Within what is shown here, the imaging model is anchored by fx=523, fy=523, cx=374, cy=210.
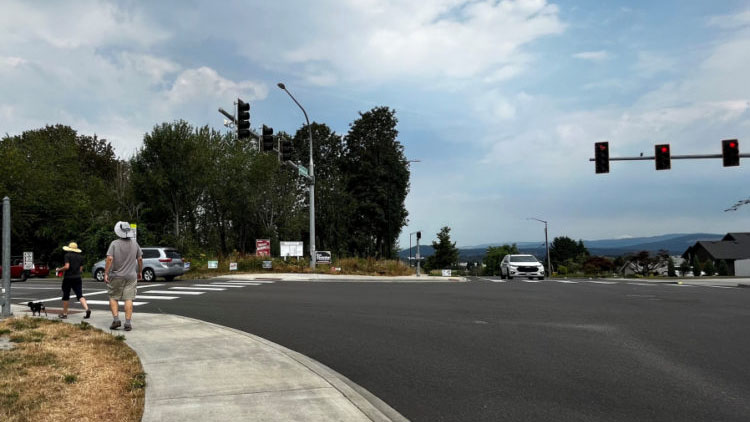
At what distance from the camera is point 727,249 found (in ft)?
227

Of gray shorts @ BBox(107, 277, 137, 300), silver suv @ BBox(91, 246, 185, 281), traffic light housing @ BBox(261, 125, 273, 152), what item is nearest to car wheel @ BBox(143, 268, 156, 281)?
silver suv @ BBox(91, 246, 185, 281)

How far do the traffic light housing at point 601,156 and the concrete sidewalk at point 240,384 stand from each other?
1921cm

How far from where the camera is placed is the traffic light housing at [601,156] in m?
23.0

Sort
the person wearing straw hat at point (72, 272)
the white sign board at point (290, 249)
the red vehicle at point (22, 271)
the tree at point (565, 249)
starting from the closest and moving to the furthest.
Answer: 1. the person wearing straw hat at point (72, 272)
2. the white sign board at point (290, 249)
3. the red vehicle at point (22, 271)
4. the tree at point (565, 249)

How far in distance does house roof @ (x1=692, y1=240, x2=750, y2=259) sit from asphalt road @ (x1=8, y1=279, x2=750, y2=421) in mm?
64164

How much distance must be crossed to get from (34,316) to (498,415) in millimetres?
10595

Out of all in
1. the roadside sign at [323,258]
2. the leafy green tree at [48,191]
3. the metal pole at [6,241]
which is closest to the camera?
the metal pole at [6,241]

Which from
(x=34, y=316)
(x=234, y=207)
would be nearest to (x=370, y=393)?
(x=34, y=316)

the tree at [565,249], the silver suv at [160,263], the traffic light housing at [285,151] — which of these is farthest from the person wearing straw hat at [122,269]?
the tree at [565,249]

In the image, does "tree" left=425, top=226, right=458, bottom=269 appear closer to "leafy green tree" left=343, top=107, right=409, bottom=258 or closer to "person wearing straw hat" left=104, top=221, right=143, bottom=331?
"leafy green tree" left=343, top=107, right=409, bottom=258

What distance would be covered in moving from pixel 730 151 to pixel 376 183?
39.4 metres

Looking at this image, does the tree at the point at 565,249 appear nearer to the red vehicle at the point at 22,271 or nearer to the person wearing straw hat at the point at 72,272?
the red vehicle at the point at 22,271

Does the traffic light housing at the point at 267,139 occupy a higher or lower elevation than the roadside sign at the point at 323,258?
higher

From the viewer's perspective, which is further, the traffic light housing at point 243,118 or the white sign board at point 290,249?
the white sign board at point 290,249
